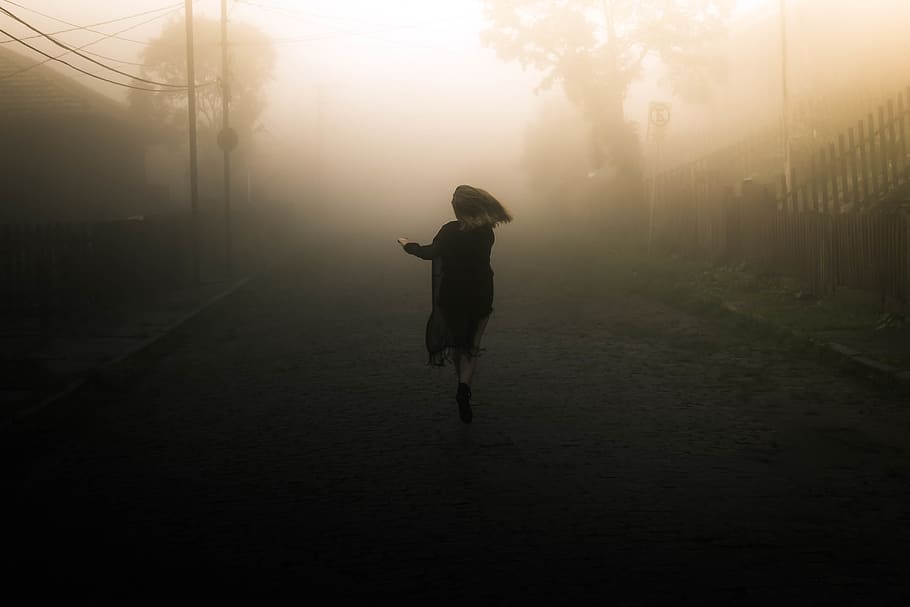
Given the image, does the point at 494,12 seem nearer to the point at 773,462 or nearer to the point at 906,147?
the point at 906,147

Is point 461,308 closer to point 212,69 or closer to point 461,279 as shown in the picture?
point 461,279

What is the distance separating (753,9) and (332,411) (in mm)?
68765

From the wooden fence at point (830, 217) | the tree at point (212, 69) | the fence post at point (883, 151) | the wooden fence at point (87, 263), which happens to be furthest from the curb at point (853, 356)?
the tree at point (212, 69)

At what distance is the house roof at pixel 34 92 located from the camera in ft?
120

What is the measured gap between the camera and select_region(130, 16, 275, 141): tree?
77125 millimetres

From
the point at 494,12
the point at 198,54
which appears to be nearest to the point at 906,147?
the point at 494,12

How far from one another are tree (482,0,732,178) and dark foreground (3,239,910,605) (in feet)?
104

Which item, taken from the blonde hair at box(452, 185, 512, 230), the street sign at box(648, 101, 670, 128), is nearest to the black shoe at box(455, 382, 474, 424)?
the blonde hair at box(452, 185, 512, 230)

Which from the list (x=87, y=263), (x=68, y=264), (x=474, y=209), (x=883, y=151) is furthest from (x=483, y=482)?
(x=87, y=263)

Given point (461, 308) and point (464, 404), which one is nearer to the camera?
point (464, 404)

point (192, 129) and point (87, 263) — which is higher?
point (192, 129)

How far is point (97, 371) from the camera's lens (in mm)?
11875

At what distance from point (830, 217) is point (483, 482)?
10671 millimetres

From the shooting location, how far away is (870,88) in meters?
30.8
